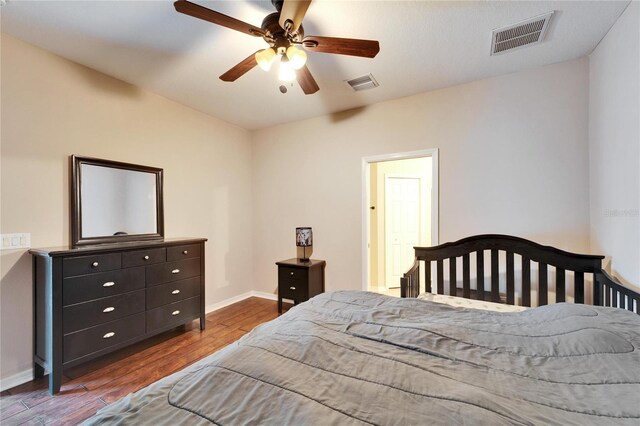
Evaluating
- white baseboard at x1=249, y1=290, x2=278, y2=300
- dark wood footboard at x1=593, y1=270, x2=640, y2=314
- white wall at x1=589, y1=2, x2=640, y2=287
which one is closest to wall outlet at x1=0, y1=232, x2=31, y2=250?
white baseboard at x1=249, y1=290, x2=278, y2=300

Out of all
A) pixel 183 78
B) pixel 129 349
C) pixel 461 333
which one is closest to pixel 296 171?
pixel 183 78

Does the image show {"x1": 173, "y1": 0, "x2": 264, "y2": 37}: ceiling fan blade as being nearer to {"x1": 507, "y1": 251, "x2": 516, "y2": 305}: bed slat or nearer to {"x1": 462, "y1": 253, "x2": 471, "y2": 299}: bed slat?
{"x1": 462, "y1": 253, "x2": 471, "y2": 299}: bed slat

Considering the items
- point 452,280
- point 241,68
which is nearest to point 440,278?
point 452,280

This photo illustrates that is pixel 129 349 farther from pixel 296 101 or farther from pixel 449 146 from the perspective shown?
pixel 449 146

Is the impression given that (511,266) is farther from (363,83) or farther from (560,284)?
(363,83)

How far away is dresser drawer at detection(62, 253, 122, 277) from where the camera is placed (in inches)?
81.9

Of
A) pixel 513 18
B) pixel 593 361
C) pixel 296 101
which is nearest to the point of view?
pixel 593 361

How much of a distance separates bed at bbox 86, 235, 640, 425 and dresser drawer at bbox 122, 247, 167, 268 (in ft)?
6.06

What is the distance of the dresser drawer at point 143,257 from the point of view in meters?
2.45

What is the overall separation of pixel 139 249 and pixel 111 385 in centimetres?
108

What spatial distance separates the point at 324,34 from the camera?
81.6 inches

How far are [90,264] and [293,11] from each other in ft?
7.79

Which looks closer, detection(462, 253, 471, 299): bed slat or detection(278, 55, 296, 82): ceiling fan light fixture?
detection(278, 55, 296, 82): ceiling fan light fixture

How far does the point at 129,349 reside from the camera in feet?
8.79
